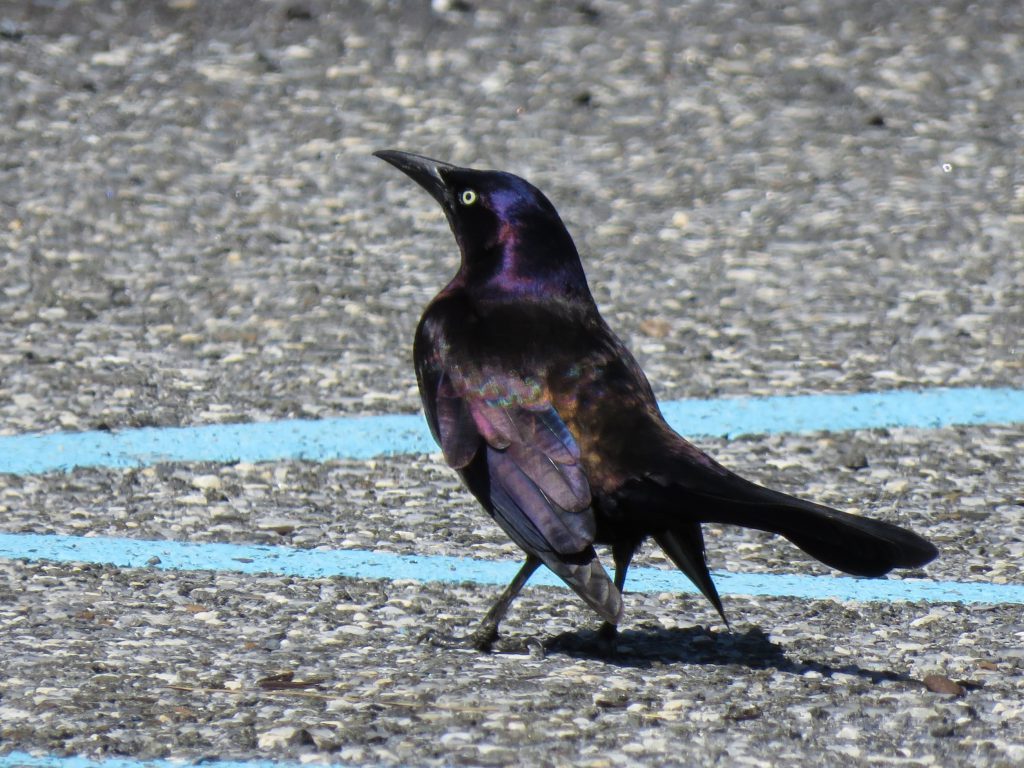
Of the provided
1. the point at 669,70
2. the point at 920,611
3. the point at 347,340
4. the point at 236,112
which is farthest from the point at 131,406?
the point at 669,70

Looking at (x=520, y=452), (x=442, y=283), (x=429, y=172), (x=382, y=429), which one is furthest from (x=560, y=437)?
(x=442, y=283)

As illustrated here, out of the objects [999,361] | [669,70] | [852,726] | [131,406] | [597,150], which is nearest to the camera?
[852,726]

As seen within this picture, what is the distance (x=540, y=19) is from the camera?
10.4 m

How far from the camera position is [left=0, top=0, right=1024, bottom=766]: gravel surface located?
3740 millimetres

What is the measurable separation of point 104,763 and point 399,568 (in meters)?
1.46

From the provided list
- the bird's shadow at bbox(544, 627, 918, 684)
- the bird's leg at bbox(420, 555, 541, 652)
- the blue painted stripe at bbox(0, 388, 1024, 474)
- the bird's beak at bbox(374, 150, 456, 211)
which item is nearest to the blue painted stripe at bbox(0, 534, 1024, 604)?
the bird's shadow at bbox(544, 627, 918, 684)

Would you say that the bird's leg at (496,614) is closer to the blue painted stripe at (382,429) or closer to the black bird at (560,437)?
the black bird at (560,437)

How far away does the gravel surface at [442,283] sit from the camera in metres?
3.74

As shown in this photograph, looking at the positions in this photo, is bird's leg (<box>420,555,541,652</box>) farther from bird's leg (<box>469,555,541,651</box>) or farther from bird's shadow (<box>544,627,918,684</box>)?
bird's shadow (<box>544,627,918,684</box>)

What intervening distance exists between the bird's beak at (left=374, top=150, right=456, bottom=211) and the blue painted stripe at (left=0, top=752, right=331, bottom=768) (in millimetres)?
1930

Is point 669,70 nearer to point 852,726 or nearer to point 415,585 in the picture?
point 415,585

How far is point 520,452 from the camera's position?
4.01 meters

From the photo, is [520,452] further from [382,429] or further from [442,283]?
[442,283]

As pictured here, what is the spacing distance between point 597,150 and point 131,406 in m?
3.62
